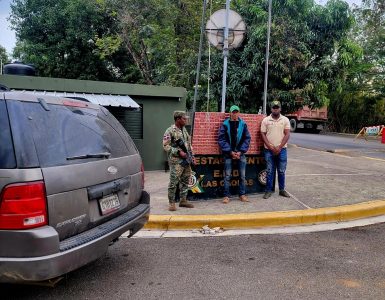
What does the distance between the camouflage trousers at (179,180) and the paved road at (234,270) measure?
102 centimetres

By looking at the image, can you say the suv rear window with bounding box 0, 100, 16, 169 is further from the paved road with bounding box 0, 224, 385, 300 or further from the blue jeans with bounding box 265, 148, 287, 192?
the blue jeans with bounding box 265, 148, 287, 192

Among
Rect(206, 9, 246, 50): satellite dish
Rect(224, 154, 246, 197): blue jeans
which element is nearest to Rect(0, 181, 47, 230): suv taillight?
Rect(224, 154, 246, 197): blue jeans

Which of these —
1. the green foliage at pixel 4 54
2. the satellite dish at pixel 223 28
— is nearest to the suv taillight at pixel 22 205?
the satellite dish at pixel 223 28

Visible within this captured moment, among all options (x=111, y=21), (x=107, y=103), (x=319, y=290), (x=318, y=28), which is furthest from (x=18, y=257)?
(x=111, y=21)

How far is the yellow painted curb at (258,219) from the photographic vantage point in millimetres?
5359

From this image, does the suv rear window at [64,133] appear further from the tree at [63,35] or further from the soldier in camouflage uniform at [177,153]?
the tree at [63,35]

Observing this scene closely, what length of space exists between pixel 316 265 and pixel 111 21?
70.9 feet

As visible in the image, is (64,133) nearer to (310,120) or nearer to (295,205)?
(295,205)

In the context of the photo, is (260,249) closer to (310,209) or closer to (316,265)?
(316,265)

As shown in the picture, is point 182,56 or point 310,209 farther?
point 182,56

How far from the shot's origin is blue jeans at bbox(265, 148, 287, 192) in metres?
6.53

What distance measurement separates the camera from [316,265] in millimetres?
4035

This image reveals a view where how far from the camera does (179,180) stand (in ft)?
19.2

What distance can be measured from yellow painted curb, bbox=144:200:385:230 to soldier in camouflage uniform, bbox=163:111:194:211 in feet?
1.63
